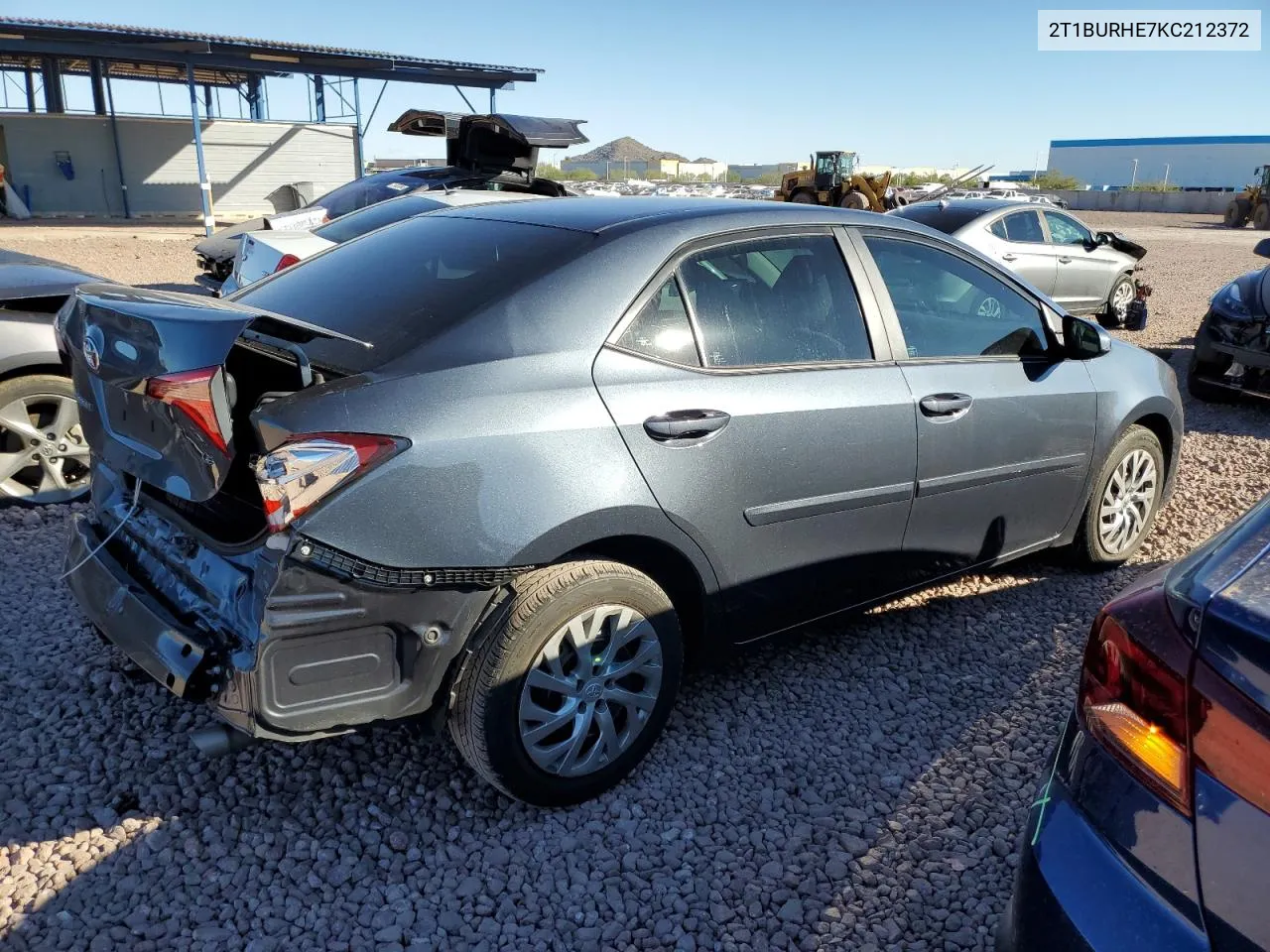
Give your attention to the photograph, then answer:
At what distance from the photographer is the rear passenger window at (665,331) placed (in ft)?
9.00

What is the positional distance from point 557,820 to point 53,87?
3125 centimetres

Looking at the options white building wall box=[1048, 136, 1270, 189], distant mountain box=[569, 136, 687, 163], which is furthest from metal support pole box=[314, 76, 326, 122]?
distant mountain box=[569, 136, 687, 163]

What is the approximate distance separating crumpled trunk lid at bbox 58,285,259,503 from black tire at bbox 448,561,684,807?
2.53ft

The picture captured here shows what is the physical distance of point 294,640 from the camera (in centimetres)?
223

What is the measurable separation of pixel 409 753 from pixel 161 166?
29.5 metres

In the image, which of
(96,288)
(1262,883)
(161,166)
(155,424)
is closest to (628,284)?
(155,424)

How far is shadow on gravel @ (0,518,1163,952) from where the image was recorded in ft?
7.79

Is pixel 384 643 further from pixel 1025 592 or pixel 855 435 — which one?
pixel 1025 592

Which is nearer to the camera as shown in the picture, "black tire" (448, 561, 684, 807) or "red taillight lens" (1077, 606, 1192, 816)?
"red taillight lens" (1077, 606, 1192, 816)

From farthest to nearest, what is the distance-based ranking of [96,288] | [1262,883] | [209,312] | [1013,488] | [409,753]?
[1013,488] → [409,753] → [96,288] → [209,312] → [1262,883]

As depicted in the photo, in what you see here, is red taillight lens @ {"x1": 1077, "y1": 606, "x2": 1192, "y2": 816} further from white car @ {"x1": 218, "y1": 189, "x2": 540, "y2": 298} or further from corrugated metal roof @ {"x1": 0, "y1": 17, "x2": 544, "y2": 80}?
corrugated metal roof @ {"x1": 0, "y1": 17, "x2": 544, "y2": 80}

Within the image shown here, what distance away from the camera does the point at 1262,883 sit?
1.27 meters

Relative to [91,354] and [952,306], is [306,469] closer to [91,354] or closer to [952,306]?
[91,354]

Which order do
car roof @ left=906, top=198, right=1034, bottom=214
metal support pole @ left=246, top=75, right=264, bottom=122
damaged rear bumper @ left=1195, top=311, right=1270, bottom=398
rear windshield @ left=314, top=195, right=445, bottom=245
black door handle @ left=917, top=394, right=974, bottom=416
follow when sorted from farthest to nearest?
metal support pole @ left=246, top=75, right=264, bottom=122
car roof @ left=906, top=198, right=1034, bottom=214
rear windshield @ left=314, top=195, right=445, bottom=245
damaged rear bumper @ left=1195, top=311, right=1270, bottom=398
black door handle @ left=917, top=394, right=974, bottom=416
